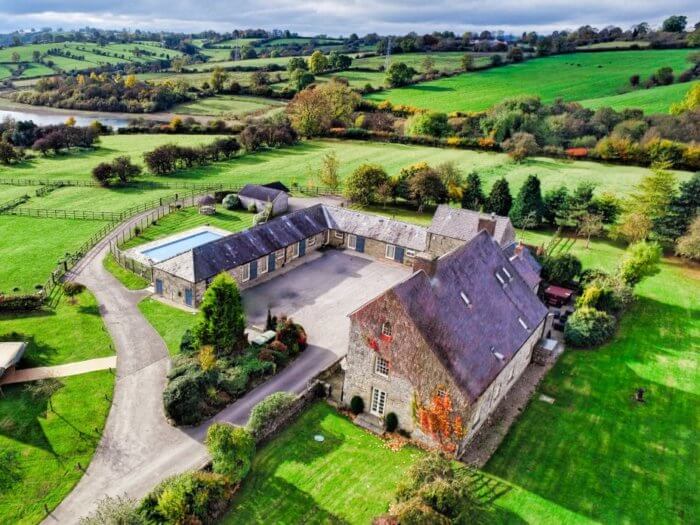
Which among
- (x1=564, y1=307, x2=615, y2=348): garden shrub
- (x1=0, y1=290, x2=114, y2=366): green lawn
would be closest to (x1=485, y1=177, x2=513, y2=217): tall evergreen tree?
(x1=564, y1=307, x2=615, y2=348): garden shrub

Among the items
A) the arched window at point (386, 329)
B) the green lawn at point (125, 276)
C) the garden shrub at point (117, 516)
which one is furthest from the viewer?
the green lawn at point (125, 276)

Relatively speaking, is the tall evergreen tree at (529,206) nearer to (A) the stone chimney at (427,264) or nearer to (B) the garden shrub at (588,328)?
(B) the garden shrub at (588,328)

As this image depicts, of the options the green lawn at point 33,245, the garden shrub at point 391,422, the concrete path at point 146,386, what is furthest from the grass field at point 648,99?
the green lawn at point 33,245

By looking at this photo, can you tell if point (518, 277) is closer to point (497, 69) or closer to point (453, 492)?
point (453, 492)

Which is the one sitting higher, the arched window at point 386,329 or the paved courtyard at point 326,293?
the arched window at point 386,329

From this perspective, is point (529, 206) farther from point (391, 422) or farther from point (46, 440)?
point (46, 440)

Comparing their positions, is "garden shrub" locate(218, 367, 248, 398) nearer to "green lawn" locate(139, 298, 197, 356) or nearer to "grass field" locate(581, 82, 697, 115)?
"green lawn" locate(139, 298, 197, 356)
